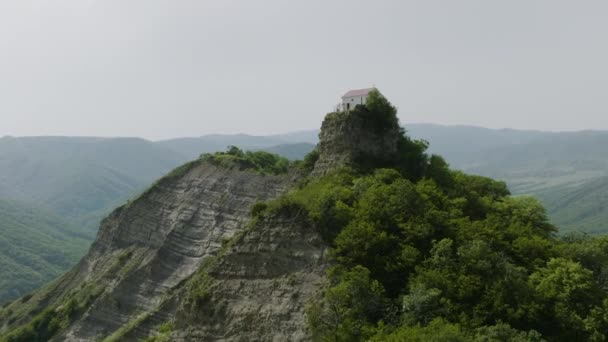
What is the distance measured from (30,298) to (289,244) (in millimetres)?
61744

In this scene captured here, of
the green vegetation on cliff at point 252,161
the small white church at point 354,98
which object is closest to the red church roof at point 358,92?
the small white church at point 354,98

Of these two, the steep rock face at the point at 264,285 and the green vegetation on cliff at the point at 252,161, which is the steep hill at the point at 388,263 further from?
the green vegetation on cliff at the point at 252,161

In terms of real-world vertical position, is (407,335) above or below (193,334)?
above

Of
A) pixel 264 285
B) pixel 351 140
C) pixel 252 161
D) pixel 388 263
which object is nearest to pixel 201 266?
pixel 252 161

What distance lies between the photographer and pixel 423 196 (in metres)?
32.3

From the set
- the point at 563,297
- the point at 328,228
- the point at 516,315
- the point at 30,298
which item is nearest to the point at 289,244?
the point at 328,228

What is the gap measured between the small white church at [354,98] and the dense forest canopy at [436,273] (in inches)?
442

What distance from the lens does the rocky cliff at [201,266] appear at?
29109 millimetres

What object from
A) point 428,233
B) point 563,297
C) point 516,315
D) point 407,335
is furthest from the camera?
point 428,233

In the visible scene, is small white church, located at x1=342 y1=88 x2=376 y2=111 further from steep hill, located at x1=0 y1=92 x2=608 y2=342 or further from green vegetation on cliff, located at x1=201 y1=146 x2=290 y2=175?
green vegetation on cliff, located at x1=201 y1=146 x2=290 y2=175

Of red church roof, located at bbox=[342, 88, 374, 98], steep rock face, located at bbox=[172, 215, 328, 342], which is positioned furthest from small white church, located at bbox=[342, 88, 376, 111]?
steep rock face, located at bbox=[172, 215, 328, 342]

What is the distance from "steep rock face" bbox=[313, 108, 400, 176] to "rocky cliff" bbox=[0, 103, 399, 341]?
10 centimetres

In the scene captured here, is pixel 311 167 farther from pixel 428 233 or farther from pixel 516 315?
pixel 516 315

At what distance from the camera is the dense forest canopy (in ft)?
77.6
